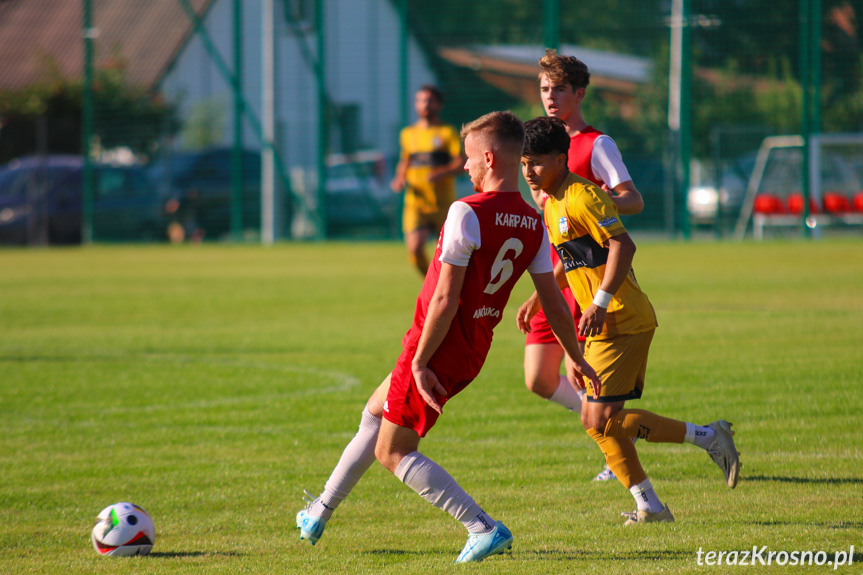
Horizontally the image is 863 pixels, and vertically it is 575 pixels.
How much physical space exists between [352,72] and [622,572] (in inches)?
958

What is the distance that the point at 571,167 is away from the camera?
16.8ft

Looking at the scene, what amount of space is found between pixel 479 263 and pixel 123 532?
5.79ft

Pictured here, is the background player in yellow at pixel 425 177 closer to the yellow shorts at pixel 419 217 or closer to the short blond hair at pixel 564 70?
the yellow shorts at pixel 419 217

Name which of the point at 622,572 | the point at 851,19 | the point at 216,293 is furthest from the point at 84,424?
the point at 851,19

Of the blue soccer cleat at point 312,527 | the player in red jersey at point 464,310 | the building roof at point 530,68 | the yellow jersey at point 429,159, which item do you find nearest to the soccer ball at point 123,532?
the blue soccer cleat at point 312,527

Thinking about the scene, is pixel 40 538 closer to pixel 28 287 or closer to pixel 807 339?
pixel 807 339

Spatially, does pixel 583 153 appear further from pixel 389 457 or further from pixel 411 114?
pixel 411 114

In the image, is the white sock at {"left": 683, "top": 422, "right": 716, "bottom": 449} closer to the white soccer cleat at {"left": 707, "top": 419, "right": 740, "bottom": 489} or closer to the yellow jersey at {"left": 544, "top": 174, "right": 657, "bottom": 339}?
the white soccer cleat at {"left": 707, "top": 419, "right": 740, "bottom": 489}

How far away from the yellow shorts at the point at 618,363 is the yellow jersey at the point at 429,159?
877cm

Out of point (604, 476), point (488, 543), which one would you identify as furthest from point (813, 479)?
point (488, 543)

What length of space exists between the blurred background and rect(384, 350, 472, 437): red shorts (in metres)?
21.2

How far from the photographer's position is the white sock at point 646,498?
4293 millimetres

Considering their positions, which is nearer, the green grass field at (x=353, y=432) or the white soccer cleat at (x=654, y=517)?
the green grass field at (x=353, y=432)

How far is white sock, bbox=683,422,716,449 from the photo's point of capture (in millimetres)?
4473
